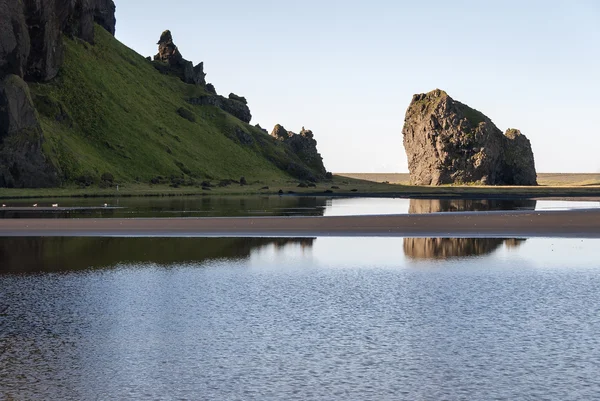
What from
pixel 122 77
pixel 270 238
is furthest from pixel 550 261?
pixel 122 77

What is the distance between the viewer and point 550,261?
1077 inches

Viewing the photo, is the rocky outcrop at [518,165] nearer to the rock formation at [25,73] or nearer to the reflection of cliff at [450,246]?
the rock formation at [25,73]

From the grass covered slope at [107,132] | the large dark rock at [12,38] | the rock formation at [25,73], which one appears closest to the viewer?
the rock formation at [25,73]

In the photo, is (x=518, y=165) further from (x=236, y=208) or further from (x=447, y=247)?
(x=447, y=247)

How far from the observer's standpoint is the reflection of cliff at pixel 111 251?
89.1 feet

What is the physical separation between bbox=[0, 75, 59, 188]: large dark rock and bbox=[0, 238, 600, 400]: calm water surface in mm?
90646

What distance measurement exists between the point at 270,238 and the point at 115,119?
14120cm

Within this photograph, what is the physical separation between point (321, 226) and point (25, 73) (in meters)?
128

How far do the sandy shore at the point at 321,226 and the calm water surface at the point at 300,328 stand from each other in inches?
483

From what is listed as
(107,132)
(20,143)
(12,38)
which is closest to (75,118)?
(107,132)

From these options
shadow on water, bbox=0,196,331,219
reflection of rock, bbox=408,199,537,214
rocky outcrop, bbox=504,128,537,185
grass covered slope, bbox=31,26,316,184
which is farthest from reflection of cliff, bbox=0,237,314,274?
rocky outcrop, bbox=504,128,537,185

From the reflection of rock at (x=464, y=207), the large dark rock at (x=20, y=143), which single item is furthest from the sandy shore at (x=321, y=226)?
the large dark rock at (x=20, y=143)

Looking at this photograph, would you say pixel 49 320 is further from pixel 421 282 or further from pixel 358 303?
pixel 421 282

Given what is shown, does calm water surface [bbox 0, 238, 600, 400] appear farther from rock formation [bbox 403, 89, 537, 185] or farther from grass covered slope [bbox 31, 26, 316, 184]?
rock formation [bbox 403, 89, 537, 185]
